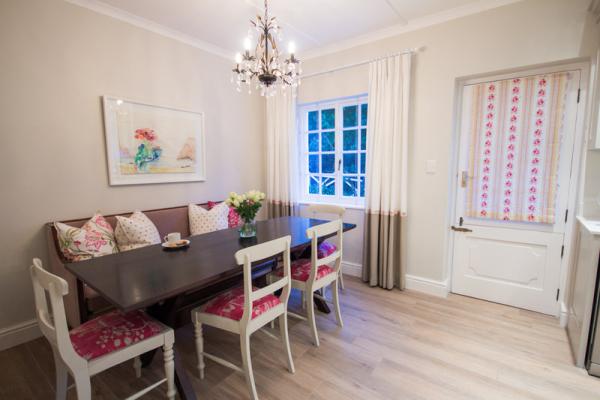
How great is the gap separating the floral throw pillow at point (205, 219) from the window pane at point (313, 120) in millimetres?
1655

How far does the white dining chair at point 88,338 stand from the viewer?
1.21 m

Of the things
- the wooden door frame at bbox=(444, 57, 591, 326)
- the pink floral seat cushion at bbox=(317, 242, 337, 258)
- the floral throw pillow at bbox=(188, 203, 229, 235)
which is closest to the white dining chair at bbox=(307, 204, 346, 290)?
the pink floral seat cushion at bbox=(317, 242, 337, 258)

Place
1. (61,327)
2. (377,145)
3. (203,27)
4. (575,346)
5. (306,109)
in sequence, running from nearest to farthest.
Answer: (61,327)
(575,346)
(203,27)
(377,145)
(306,109)

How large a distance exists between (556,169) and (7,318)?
4631mm

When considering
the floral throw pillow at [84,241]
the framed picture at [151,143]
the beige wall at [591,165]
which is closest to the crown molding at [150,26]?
the framed picture at [151,143]

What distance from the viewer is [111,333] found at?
145 cm

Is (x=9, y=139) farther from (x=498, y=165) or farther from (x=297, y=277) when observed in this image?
(x=498, y=165)

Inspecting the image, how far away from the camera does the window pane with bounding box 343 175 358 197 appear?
363cm

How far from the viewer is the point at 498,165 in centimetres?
275

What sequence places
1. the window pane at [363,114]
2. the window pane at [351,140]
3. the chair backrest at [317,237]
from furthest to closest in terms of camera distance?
the window pane at [351,140] → the window pane at [363,114] → the chair backrest at [317,237]

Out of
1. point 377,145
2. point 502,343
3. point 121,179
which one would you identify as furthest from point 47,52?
point 502,343

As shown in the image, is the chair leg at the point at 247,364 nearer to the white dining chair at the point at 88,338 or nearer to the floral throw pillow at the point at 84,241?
the white dining chair at the point at 88,338

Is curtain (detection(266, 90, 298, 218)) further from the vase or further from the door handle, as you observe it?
the door handle

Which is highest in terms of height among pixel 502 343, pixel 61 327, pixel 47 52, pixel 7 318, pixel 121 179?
pixel 47 52
